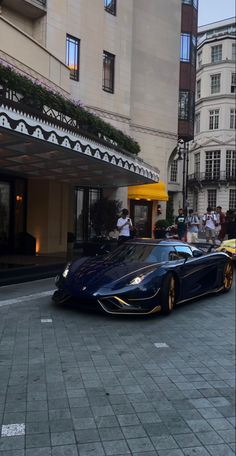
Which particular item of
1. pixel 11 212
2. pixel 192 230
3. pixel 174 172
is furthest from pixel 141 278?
pixel 174 172

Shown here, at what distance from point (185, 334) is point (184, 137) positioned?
23291 millimetres

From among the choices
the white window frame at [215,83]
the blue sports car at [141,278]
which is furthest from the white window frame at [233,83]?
the blue sports car at [141,278]

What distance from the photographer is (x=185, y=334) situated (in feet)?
20.3

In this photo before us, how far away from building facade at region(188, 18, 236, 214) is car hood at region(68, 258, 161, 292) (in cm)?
5093

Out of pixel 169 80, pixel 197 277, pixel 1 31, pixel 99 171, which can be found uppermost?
pixel 169 80

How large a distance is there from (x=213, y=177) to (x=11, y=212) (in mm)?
46737

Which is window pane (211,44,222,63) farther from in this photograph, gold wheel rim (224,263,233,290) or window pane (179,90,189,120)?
gold wheel rim (224,263,233,290)

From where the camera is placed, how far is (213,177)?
189 ft

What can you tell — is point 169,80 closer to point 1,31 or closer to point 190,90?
point 190,90

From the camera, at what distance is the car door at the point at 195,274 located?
25.3ft

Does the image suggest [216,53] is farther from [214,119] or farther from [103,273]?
[103,273]

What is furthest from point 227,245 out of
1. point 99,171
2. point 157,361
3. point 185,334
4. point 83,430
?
point 83,430

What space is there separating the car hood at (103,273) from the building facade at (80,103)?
2.44 m

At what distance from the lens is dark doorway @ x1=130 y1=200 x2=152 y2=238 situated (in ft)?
79.0
